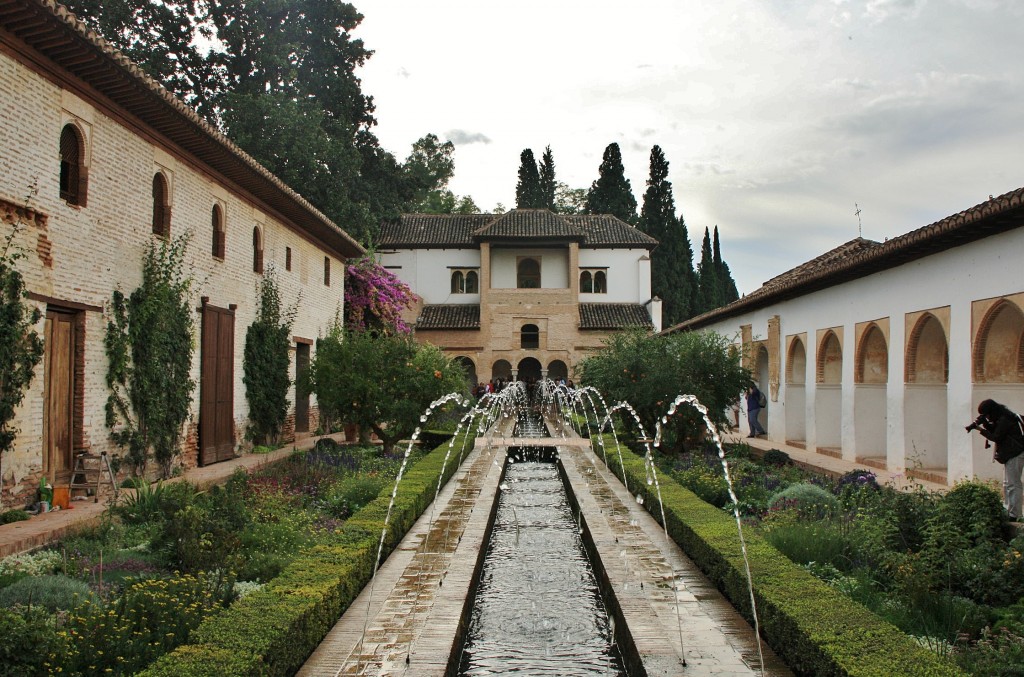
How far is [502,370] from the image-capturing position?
3916 centimetres

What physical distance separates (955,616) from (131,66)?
988 centimetres

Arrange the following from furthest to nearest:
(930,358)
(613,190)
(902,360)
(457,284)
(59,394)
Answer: (613,190) < (457,284) < (930,358) < (902,360) < (59,394)

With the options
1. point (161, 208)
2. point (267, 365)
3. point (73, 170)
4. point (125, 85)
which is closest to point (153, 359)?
point (161, 208)

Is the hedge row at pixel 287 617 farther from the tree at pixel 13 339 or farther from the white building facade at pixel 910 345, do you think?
the white building facade at pixel 910 345

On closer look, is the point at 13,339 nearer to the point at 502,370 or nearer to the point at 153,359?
the point at 153,359

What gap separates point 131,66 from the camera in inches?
399

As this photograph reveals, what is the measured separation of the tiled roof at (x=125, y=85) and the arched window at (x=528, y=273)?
75.4ft

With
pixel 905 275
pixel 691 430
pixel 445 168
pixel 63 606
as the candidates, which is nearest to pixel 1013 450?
pixel 905 275

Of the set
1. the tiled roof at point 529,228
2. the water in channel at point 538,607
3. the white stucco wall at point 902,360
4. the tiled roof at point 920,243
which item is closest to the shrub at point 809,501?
the water in channel at point 538,607

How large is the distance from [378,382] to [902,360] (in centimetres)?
892

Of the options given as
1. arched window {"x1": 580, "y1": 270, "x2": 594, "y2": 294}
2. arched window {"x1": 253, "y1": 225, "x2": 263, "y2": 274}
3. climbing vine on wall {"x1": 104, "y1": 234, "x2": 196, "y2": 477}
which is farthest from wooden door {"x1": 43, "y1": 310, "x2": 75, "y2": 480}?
arched window {"x1": 580, "y1": 270, "x2": 594, "y2": 294}

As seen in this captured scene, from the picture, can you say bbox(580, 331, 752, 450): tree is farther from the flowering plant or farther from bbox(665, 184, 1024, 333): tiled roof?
the flowering plant

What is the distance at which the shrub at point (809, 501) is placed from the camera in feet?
29.2

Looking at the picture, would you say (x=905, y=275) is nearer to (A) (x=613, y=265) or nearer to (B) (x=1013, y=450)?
(B) (x=1013, y=450)
